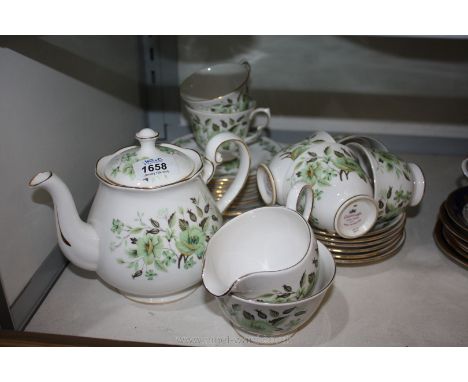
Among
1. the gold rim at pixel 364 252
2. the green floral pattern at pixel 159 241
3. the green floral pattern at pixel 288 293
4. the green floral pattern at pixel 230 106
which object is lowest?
the gold rim at pixel 364 252

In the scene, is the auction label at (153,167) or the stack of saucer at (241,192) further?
the stack of saucer at (241,192)

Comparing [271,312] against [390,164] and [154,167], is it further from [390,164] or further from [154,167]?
[390,164]

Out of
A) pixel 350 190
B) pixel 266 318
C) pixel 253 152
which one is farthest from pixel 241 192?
pixel 266 318

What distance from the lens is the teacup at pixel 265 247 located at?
2.24 feet

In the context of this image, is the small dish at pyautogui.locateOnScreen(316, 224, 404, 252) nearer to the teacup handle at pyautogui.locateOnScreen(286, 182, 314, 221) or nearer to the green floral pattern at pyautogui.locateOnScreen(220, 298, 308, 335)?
the teacup handle at pyautogui.locateOnScreen(286, 182, 314, 221)

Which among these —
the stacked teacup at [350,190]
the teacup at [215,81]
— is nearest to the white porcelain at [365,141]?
the stacked teacup at [350,190]

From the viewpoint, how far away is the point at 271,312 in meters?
0.64

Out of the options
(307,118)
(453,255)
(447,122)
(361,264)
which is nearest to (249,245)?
(361,264)

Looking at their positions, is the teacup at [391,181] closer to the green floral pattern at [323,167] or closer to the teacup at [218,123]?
the green floral pattern at [323,167]

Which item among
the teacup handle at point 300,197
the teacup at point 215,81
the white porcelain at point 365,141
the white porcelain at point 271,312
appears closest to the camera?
the white porcelain at point 271,312

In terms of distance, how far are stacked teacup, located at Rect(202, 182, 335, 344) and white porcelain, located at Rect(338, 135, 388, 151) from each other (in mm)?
158

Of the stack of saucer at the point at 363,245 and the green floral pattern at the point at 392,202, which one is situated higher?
the green floral pattern at the point at 392,202

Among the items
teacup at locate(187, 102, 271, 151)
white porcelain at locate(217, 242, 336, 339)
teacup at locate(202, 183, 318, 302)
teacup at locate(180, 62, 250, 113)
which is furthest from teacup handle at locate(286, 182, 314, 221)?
teacup at locate(180, 62, 250, 113)

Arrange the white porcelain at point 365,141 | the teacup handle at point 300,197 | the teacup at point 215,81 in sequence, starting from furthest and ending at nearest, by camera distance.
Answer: the teacup at point 215,81
the white porcelain at point 365,141
the teacup handle at point 300,197
